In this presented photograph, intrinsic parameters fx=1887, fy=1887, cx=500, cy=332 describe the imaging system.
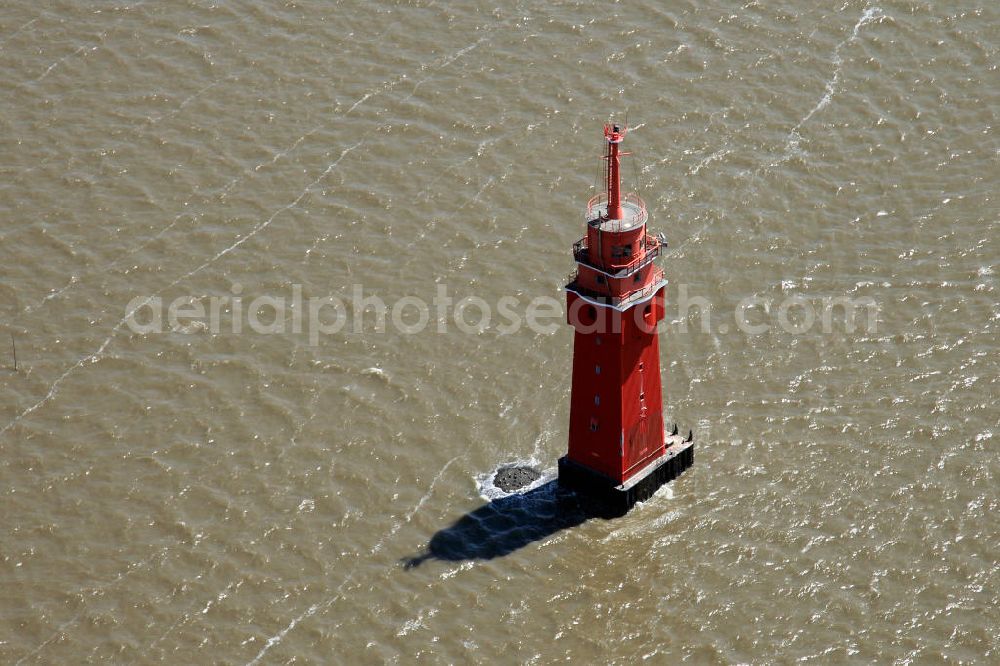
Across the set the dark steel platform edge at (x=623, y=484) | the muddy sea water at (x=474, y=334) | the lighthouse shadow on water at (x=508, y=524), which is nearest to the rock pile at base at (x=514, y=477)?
the lighthouse shadow on water at (x=508, y=524)

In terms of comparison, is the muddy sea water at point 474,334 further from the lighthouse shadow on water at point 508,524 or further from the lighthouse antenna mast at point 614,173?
the lighthouse antenna mast at point 614,173

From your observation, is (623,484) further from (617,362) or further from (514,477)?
(617,362)

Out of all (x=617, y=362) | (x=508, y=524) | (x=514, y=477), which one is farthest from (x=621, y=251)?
(x=508, y=524)

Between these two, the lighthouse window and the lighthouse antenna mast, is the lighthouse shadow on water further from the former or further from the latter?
the lighthouse antenna mast

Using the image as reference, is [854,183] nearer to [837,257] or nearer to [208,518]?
[837,257]

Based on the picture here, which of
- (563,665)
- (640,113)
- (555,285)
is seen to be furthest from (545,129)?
(563,665)

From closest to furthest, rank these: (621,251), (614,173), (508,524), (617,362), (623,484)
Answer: (614,173)
(621,251)
(617,362)
(508,524)
(623,484)
